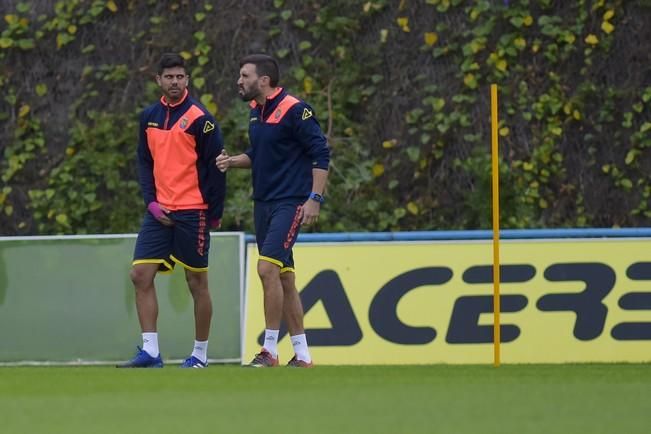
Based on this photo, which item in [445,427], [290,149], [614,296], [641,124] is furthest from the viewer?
[641,124]

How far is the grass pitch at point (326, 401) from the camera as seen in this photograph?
6.10m

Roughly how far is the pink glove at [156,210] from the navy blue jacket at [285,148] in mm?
639

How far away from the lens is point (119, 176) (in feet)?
45.1

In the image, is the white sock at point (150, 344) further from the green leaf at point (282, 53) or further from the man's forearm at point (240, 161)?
the green leaf at point (282, 53)

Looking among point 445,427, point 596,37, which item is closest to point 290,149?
point 445,427

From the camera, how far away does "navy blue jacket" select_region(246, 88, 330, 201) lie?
30.9ft

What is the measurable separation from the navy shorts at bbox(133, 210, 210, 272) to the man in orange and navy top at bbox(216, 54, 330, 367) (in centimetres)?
39

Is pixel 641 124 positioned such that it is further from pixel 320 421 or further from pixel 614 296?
pixel 320 421

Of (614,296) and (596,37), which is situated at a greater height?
(596,37)

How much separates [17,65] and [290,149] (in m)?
5.13

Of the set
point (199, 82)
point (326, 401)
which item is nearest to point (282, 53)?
point (199, 82)

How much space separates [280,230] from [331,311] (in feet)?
7.67

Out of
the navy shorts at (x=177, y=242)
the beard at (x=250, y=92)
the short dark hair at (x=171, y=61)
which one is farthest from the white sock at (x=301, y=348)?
the short dark hair at (x=171, y=61)

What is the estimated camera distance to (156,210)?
9.75 meters
